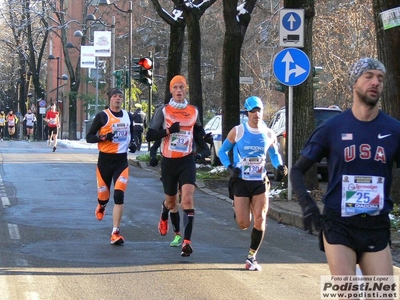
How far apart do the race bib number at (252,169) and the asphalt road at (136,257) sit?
96 cm

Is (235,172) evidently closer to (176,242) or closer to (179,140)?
(179,140)

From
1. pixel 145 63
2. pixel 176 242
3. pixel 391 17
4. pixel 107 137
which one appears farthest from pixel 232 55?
pixel 176 242

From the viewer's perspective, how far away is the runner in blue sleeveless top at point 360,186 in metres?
5.41

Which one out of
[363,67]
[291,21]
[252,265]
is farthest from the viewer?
[291,21]

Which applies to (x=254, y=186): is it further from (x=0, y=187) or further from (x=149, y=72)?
(x=149, y=72)

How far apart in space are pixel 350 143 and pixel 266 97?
118ft

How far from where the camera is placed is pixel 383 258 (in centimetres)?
539

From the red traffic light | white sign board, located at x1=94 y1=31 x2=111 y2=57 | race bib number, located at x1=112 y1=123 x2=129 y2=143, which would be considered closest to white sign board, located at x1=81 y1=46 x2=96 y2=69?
white sign board, located at x1=94 y1=31 x2=111 y2=57

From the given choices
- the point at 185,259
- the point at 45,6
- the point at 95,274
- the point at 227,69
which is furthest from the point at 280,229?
the point at 45,6

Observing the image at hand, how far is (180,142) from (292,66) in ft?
17.3

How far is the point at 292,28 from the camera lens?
51.0 feet

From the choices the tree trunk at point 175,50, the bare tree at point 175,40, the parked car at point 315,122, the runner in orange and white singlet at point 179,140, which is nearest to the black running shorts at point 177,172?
the runner in orange and white singlet at point 179,140

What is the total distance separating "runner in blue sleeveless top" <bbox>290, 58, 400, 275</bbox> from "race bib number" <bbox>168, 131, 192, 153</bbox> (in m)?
4.86

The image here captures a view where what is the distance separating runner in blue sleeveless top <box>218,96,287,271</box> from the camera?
9547mm
